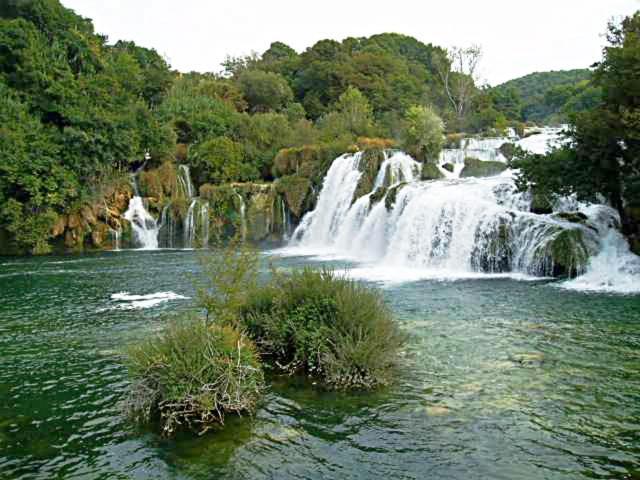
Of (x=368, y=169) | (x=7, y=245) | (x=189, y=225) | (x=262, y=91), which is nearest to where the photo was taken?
(x=368, y=169)

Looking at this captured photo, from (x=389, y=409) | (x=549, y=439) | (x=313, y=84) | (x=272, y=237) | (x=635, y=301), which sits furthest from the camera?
(x=313, y=84)

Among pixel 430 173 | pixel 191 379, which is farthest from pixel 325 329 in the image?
pixel 430 173

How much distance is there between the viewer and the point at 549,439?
19.3ft

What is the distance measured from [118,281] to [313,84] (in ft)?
136

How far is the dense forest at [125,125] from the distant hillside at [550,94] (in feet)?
1.77

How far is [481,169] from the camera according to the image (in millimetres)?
27891

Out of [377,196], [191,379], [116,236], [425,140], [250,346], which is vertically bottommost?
[191,379]

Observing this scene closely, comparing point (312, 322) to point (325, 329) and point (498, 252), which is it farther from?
point (498, 252)

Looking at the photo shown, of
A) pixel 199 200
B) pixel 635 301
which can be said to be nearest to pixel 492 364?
pixel 635 301

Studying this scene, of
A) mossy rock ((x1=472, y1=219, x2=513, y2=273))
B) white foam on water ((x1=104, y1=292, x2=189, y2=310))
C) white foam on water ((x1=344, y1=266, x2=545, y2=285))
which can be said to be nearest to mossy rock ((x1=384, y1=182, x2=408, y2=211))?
white foam on water ((x1=344, y1=266, x2=545, y2=285))

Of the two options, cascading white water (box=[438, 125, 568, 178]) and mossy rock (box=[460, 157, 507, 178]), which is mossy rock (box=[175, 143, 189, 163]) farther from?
mossy rock (box=[460, 157, 507, 178])

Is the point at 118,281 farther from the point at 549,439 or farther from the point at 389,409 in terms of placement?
the point at 549,439

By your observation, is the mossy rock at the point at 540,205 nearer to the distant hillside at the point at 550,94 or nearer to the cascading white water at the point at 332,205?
the cascading white water at the point at 332,205

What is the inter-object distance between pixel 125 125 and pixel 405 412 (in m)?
28.7
